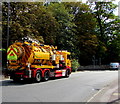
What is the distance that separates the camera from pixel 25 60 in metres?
15.8

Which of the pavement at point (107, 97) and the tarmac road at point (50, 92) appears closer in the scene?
the pavement at point (107, 97)

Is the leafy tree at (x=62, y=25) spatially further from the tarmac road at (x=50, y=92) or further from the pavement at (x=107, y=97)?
the pavement at (x=107, y=97)

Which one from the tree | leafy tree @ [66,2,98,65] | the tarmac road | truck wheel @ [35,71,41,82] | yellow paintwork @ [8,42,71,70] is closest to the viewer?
the tarmac road

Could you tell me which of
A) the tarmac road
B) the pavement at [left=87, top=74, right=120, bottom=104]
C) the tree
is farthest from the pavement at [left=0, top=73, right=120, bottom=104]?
the tree

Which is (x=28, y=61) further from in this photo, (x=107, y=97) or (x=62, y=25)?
(x=62, y=25)

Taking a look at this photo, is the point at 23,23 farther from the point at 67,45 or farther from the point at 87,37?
the point at 87,37

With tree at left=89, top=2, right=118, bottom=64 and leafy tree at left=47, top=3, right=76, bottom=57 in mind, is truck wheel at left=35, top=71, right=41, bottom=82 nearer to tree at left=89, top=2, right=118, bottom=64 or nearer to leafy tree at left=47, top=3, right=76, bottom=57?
leafy tree at left=47, top=3, right=76, bottom=57

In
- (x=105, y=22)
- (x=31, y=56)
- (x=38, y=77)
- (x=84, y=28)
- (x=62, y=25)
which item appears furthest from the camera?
(x=105, y=22)

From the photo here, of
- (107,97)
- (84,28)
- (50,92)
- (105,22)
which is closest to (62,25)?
(84,28)

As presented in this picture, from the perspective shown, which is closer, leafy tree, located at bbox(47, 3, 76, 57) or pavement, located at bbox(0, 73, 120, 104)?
pavement, located at bbox(0, 73, 120, 104)

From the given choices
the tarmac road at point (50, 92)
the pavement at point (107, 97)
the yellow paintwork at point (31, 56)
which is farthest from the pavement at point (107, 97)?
the yellow paintwork at point (31, 56)

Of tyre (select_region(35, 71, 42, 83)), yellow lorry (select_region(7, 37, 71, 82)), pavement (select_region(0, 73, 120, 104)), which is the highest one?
yellow lorry (select_region(7, 37, 71, 82))

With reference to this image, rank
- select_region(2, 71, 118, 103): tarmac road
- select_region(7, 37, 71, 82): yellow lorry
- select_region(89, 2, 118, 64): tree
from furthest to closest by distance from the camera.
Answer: select_region(89, 2, 118, 64): tree, select_region(7, 37, 71, 82): yellow lorry, select_region(2, 71, 118, 103): tarmac road

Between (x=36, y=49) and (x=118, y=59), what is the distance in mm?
36907
